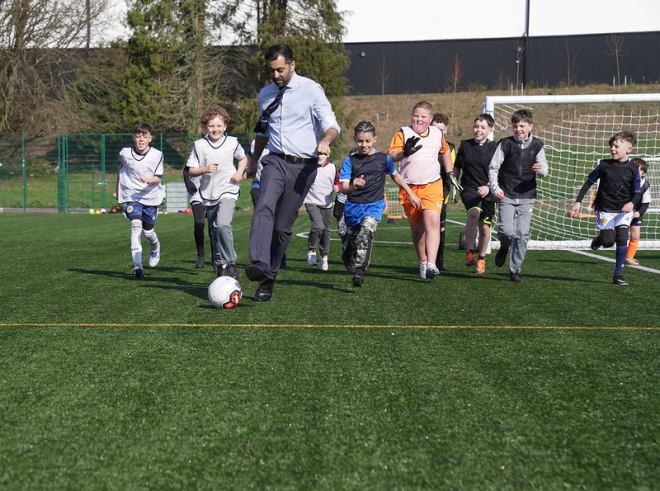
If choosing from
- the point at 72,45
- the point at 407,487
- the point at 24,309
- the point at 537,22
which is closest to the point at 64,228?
the point at 24,309

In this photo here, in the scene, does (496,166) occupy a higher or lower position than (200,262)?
higher

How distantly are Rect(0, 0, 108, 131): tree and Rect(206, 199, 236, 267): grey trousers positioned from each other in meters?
25.2

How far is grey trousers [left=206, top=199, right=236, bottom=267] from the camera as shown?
647 cm

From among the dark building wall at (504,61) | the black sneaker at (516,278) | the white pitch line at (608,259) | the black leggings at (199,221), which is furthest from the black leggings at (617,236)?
the dark building wall at (504,61)

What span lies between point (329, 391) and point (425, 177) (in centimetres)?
430

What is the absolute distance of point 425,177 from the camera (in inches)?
271

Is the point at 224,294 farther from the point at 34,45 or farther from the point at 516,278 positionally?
the point at 34,45

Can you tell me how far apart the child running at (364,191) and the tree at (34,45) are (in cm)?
2564

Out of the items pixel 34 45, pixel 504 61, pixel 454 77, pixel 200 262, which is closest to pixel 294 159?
pixel 200 262

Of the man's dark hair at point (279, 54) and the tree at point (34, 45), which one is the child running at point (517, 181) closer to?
the man's dark hair at point (279, 54)

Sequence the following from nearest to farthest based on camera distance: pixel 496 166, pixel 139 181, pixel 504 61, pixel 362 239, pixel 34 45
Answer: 1. pixel 362 239
2. pixel 496 166
3. pixel 139 181
4. pixel 34 45
5. pixel 504 61

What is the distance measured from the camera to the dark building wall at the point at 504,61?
3664cm

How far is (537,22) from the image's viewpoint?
118ft

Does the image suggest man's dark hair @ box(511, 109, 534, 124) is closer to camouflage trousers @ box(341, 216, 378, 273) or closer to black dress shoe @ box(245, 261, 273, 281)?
camouflage trousers @ box(341, 216, 378, 273)
